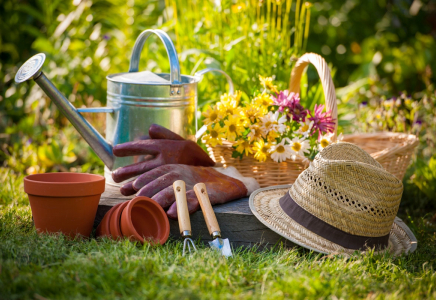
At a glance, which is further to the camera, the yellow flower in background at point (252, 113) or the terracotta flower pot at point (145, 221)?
the yellow flower in background at point (252, 113)

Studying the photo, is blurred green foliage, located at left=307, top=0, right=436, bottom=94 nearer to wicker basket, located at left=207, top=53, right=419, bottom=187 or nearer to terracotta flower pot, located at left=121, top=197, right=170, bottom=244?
wicker basket, located at left=207, top=53, right=419, bottom=187

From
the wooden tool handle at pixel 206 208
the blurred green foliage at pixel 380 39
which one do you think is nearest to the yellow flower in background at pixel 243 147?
the wooden tool handle at pixel 206 208

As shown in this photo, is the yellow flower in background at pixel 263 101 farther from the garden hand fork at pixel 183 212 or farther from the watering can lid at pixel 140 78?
the garden hand fork at pixel 183 212

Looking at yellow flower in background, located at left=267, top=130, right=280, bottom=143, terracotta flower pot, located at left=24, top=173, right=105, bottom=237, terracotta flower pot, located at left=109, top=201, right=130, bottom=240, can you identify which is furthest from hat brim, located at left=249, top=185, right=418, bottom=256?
terracotta flower pot, located at left=24, top=173, right=105, bottom=237

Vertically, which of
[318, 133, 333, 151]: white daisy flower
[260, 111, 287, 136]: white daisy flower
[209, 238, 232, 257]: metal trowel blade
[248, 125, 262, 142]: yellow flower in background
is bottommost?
[209, 238, 232, 257]: metal trowel blade

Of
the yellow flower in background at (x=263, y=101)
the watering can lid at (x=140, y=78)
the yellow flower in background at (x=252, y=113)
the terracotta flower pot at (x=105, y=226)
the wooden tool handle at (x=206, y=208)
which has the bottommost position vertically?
the terracotta flower pot at (x=105, y=226)

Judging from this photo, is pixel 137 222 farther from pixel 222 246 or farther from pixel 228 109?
pixel 228 109

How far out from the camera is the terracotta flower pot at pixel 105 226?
1.85m

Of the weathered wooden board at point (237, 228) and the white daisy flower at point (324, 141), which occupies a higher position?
the white daisy flower at point (324, 141)

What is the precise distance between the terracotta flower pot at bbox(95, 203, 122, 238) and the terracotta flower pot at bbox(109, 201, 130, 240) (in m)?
0.02

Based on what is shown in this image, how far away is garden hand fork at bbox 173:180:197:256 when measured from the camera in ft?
5.87

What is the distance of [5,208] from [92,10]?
3242 millimetres

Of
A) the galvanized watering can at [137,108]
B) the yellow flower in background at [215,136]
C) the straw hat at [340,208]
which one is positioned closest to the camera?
the straw hat at [340,208]

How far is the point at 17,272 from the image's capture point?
1.38 meters
